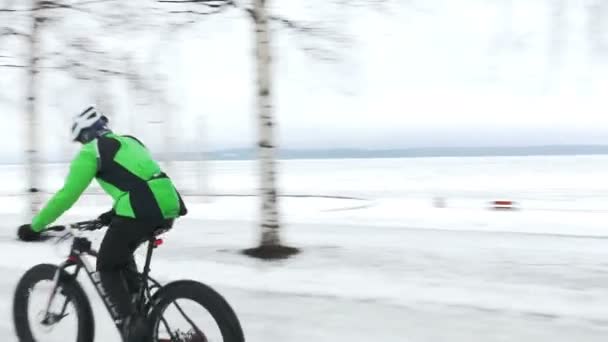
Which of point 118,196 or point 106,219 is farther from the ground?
point 118,196

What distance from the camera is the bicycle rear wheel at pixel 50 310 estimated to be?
4.24 m

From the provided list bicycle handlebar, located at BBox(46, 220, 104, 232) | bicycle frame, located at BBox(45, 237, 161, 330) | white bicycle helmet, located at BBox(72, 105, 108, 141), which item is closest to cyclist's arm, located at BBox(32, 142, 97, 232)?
white bicycle helmet, located at BBox(72, 105, 108, 141)

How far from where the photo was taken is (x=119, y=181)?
3756mm

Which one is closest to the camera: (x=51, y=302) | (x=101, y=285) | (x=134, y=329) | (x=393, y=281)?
(x=134, y=329)

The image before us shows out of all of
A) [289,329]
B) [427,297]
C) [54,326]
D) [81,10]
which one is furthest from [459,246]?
[81,10]

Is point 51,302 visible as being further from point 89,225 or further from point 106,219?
point 106,219

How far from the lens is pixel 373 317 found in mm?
5574

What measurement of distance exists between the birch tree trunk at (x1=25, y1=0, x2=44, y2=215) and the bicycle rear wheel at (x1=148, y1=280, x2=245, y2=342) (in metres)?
9.13

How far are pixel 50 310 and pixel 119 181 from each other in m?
1.40

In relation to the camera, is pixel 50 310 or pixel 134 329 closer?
pixel 134 329

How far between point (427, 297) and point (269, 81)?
4.10 metres

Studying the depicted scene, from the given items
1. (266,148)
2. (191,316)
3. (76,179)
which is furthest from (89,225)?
(266,148)

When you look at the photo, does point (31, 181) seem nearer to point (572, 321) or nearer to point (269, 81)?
point (269, 81)

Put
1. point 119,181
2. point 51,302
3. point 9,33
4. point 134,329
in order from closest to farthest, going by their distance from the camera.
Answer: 1. point 119,181
2. point 134,329
3. point 51,302
4. point 9,33
